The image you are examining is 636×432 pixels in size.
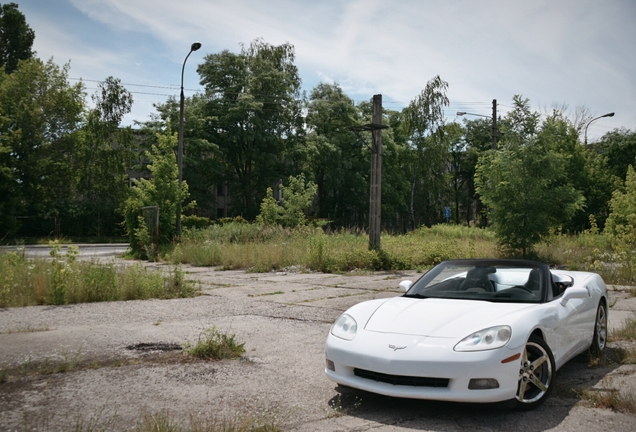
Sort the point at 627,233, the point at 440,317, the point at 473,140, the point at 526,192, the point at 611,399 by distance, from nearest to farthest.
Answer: the point at 611,399 < the point at 440,317 < the point at 627,233 < the point at 526,192 < the point at 473,140

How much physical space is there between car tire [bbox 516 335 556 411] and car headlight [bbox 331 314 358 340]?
1.36 meters

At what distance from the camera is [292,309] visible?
31.9 ft

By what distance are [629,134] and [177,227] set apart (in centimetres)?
4387

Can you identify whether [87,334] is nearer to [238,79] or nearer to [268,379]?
[268,379]

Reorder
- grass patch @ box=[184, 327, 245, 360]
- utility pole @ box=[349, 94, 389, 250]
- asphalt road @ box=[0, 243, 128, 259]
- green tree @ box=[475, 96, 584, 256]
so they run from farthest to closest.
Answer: green tree @ box=[475, 96, 584, 256]
utility pole @ box=[349, 94, 389, 250]
asphalt road @ box=[0, 243, 128, 259]
grass patch @ box=[184, 327, 245, 360]

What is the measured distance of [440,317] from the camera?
492 cm

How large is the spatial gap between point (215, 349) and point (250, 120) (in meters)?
44.0

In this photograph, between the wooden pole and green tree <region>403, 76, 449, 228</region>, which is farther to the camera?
green tree <region>403, 76, 449, 228</region>

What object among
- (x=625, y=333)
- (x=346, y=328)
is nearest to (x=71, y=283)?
(x=346, y=328)

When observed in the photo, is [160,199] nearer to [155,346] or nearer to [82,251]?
[82,251]

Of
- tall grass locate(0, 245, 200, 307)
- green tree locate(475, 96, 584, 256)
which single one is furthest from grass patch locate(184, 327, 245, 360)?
green tree locate(475, 96, 584, 256)

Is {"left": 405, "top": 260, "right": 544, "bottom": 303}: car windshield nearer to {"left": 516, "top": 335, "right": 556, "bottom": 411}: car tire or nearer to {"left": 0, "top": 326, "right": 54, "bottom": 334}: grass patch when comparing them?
{"left": 516, "top": 335, "right": 556, "bottom": 411}: car tire

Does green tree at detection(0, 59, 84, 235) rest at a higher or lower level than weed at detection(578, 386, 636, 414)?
higher

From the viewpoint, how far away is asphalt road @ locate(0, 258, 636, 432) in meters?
4.30
